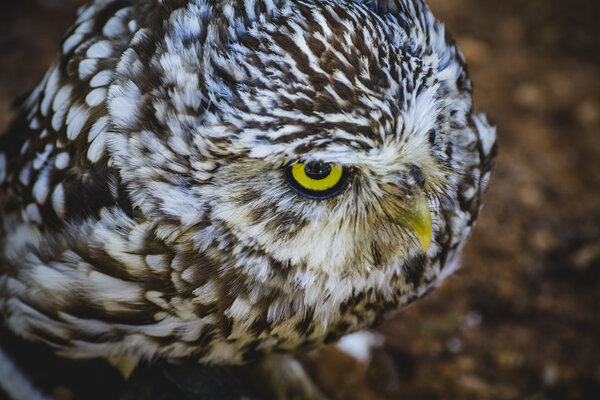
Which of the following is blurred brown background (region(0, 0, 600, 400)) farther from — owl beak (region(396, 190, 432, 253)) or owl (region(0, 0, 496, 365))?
owl beak (region(396, 190, 432, 253))

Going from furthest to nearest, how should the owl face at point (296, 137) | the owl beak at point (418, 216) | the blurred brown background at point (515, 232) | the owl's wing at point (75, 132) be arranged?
the blurred brown background at point (515, 232)
the owl's wing at point (75, 132)
the owl beak at point (418, 216)
the owl face at point (296, 137)

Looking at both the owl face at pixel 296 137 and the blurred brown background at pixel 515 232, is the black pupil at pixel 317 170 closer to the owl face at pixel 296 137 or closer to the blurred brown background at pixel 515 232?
the owl face at pixel 296 137

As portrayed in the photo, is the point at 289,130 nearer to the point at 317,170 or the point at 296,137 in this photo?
the point at 296,137

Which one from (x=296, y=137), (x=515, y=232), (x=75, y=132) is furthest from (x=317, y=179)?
(x=515, y=232)

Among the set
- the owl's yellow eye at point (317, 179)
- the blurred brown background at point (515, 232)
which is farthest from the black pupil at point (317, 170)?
the blurred brown background at point (515, 232)

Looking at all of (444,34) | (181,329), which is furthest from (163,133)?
(444,34)

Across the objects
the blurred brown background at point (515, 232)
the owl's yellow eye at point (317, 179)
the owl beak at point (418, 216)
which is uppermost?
the owl's yellow eye at point (317, 179)

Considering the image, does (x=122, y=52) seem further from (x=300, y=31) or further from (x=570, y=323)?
(x=570, y=323)
